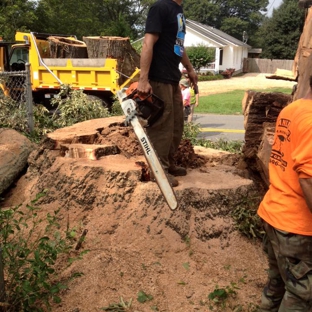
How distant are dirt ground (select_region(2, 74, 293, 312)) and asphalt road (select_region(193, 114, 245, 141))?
19.5 ft

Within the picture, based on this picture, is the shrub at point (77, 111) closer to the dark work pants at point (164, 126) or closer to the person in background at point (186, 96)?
the person in background at point (186, 96)

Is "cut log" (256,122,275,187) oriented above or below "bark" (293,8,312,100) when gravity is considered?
below

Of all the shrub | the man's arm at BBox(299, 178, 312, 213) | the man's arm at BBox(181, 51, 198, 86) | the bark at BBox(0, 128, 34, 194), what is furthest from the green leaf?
the shrub

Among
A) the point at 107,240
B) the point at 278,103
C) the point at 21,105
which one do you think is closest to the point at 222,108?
the point at 21,105

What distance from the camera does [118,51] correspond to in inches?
390

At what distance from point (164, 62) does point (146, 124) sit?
60cm

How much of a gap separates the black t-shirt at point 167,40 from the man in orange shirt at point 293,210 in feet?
5.06

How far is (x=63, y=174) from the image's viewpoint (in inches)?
152

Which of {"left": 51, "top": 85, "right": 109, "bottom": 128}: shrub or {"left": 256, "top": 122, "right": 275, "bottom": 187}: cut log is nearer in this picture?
{"left": 256, "top": 122, "right": 275, "bottom": 187}: cut log

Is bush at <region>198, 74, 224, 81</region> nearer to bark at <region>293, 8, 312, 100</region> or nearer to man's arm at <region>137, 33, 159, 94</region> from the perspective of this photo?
bark at <region>293, 8, 312, 100</region>

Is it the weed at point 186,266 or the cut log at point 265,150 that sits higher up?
the cut log at point 265,150

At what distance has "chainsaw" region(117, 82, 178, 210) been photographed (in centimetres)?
285

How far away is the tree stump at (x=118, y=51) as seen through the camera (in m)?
9.88

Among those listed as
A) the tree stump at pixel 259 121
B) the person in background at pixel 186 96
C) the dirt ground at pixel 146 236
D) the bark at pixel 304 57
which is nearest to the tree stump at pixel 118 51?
the person in background at pixel 186 96
